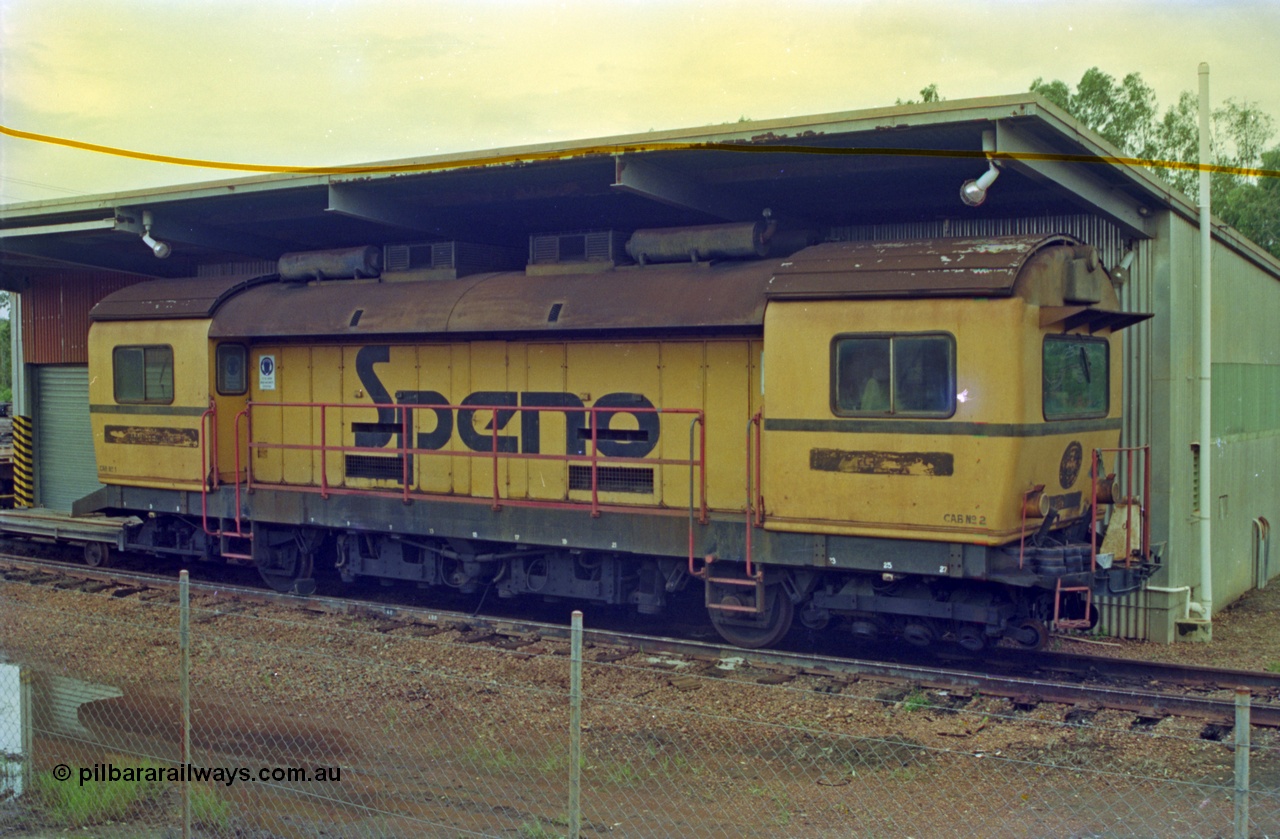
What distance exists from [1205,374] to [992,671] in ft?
14.6

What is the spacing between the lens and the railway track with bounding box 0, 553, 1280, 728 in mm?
8609

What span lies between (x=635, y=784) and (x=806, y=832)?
4.26 ft

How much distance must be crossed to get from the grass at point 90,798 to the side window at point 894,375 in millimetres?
5887

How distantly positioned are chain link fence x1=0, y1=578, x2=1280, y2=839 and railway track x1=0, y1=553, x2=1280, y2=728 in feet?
0.47

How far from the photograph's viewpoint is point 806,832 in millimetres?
6094

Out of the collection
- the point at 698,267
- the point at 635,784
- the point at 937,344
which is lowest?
the point at 635,784

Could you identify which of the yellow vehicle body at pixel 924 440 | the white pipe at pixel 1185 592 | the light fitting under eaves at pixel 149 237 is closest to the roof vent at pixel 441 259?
the light fitting under eaves at pixel 149 237

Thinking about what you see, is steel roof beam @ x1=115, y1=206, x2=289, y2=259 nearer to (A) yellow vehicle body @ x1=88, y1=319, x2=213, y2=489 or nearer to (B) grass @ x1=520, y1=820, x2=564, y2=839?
(A) yellow vehicle body @ x1=88, y1=319, x2=213, y2=489

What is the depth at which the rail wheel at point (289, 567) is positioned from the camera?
1403 cm

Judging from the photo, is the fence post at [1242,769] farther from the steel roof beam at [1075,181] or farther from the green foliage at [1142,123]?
the green foliage at [1142,123]

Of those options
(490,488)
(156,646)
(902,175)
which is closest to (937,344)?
(902,175)

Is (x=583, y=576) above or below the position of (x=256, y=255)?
below

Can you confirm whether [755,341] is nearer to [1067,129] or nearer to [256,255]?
[1067,129]

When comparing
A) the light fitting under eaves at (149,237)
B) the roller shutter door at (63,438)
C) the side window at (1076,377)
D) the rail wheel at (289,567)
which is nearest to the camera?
the side window at (1076,377)
